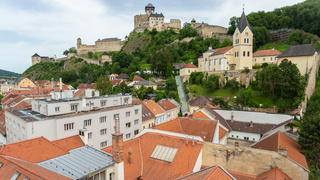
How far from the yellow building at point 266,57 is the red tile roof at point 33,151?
172 ft

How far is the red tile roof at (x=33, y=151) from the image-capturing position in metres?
11.1

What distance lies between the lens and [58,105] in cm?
2189

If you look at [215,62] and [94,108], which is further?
[215,62]

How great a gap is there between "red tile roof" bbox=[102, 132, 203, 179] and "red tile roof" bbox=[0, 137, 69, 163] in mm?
3295

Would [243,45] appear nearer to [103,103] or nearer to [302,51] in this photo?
[302,51]

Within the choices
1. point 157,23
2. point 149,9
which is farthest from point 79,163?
point 149,9

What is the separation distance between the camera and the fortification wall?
46.8ft

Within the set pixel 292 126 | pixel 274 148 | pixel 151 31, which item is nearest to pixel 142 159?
pixel 274 148

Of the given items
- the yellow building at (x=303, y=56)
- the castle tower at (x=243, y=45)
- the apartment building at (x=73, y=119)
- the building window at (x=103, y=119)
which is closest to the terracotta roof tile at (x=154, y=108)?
the apartment building at (x=73, y=119)

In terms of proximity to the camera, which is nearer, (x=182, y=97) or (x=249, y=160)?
(x=249, y=160)

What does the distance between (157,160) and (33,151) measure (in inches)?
298

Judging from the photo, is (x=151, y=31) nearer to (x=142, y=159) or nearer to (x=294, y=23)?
(x=294, y=23)

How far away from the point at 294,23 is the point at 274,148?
2784 inches

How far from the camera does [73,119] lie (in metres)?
21.6
